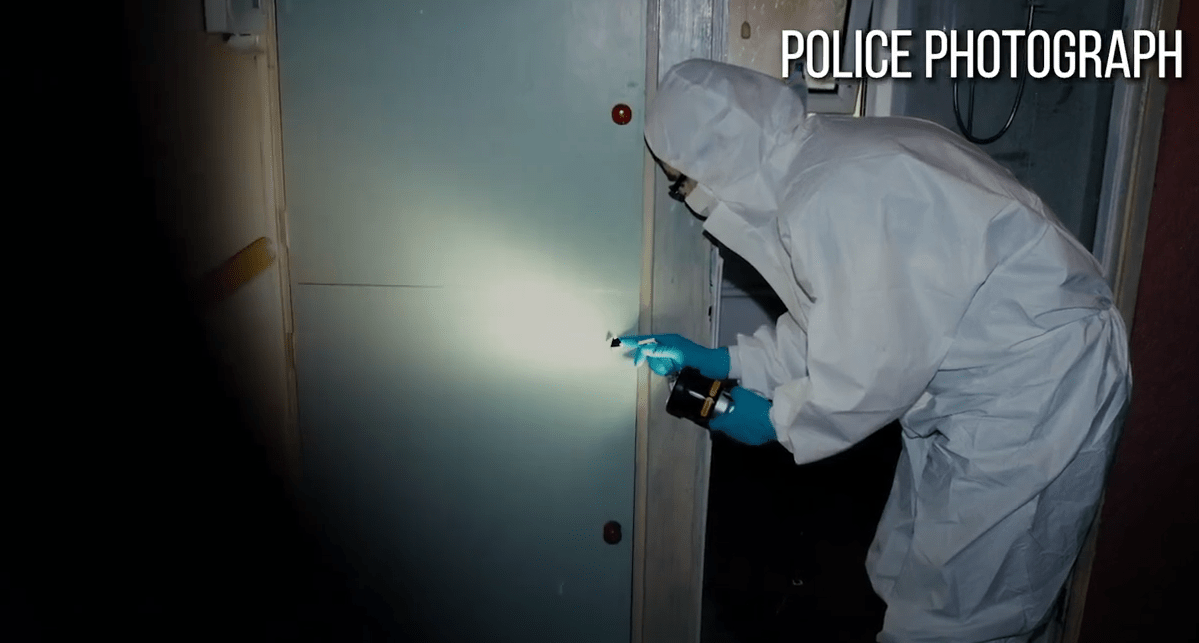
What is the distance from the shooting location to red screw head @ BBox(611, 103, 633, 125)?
3.47 ft

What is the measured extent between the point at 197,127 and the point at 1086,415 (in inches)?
51.0

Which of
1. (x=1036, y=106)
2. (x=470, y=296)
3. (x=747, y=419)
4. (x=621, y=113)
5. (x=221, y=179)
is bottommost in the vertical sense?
(x=747, y=419)

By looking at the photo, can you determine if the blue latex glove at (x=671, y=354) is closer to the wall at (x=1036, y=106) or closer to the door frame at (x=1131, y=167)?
the door frame at (x=1131, y=167)

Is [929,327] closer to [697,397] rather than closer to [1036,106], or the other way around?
[697,397]

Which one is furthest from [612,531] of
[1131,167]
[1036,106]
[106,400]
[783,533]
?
[1036,106]

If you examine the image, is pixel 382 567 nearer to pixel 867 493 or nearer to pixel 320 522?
pixel 320 522

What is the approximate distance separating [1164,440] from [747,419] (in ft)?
2.99

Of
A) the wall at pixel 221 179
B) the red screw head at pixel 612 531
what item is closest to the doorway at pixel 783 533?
the red screw head at pixel 612 531

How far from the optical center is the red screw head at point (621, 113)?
106cm

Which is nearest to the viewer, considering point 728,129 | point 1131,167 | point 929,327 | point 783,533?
point 929,327

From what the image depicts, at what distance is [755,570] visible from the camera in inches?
86.7

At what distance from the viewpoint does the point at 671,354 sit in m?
1.11

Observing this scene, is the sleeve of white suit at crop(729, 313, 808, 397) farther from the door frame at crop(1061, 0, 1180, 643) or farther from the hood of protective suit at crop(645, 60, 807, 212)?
the door frame at crop(1061, 0, 1180, 643)

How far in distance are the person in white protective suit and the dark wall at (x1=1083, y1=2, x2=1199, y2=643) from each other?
0.42 m
